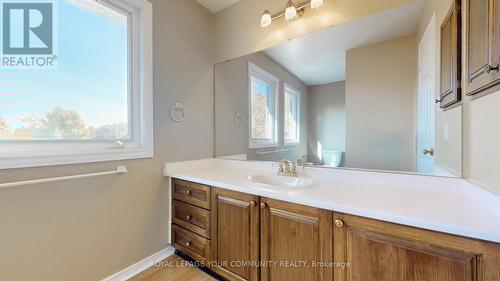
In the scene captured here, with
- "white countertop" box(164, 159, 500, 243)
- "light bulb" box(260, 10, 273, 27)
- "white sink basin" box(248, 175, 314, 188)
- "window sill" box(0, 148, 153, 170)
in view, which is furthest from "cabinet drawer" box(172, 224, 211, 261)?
"light bulb" box(260, 10, 273, 27)

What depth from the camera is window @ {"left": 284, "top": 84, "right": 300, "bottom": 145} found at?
1871 mm

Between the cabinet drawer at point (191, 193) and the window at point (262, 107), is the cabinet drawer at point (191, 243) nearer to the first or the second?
the cabinet drawer at point (191, 193)

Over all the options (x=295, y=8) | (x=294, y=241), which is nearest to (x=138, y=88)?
(x=295, y=8)

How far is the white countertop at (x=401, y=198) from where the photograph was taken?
0.82m

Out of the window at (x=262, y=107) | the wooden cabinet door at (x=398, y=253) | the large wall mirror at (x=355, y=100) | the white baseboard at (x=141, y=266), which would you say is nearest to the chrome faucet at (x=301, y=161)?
the large wall mirror at (x=355, y=100)

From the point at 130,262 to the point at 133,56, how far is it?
166cm

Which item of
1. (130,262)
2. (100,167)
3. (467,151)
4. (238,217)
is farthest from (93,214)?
(467,151)

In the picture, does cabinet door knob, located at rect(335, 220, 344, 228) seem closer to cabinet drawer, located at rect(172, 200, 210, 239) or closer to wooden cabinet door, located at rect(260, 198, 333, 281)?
wooden cabinet door, located at rect(260, 198, 333, 281)

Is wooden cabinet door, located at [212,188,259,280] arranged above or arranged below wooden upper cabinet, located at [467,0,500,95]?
below

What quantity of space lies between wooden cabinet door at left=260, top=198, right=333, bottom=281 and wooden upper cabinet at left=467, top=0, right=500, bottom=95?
2.61 ft

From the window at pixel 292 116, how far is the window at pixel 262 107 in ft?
0.37

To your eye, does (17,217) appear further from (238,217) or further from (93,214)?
(238,217)

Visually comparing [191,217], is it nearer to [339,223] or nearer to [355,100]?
[339,223]

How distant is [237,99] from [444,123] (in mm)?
1632
